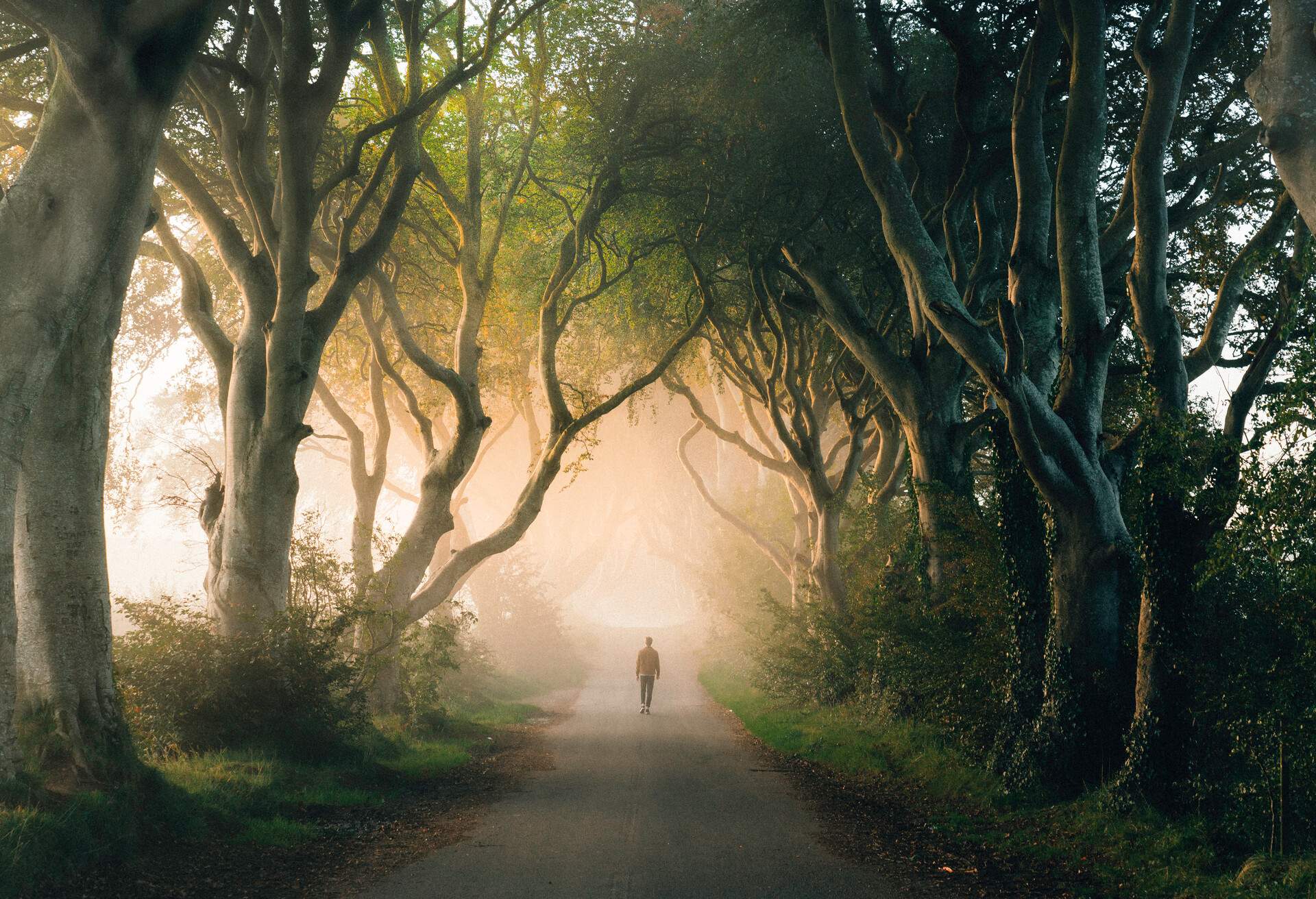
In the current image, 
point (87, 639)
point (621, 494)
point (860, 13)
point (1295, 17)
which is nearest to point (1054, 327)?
point (1295, 17)

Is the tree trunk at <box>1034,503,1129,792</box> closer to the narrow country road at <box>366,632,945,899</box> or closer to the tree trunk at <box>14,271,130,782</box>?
the narrow country road at <box>366,632,945,899</box>

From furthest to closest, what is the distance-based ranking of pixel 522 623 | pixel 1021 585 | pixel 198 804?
pixel 522 623 < pixel 1021 585 < pixel 198 804

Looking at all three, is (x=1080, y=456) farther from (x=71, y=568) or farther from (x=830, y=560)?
(x=830, y=560)

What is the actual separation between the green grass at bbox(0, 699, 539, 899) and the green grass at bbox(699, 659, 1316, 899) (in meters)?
5.78

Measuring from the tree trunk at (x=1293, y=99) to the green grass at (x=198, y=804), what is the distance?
348 inches

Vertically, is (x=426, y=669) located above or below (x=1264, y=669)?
below

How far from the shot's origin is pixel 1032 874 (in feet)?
24.5

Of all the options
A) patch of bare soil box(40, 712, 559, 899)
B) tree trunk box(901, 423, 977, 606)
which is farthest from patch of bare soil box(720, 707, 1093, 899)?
patch of bare soil box(40, 712, 559, 899)

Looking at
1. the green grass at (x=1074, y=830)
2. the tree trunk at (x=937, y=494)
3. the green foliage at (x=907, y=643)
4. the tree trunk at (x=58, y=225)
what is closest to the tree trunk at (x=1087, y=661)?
the green grass at (x=1074, y=830)

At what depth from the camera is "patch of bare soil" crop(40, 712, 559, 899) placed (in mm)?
6465

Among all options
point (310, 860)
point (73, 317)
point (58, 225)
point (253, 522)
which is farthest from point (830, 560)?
point (58, 225)

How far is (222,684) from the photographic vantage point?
10289mm

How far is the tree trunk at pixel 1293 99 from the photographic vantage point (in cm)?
612

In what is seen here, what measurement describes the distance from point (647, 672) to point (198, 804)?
15.5 m
